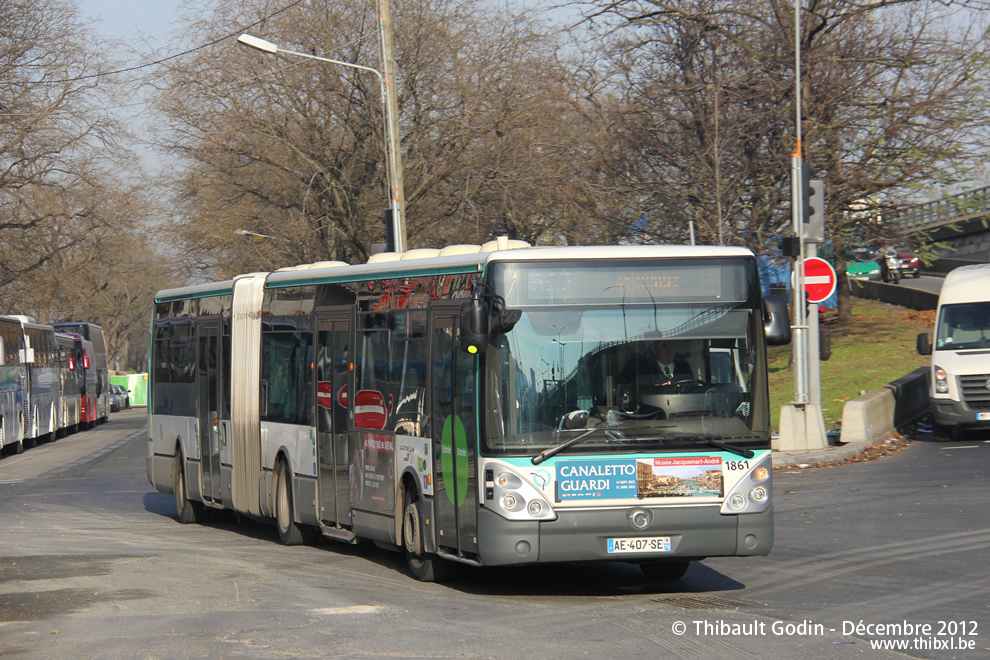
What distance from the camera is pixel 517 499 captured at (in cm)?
931

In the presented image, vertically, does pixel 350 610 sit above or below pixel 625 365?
below

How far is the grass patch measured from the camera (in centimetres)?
2950

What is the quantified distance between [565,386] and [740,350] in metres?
1.39

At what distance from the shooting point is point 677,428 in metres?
9.53

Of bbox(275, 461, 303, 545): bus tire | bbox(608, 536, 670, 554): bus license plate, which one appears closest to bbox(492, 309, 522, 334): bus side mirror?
bbox(608, 536, 670, 554): bus license plate

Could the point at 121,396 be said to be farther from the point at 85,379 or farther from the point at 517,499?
the point at 517,499

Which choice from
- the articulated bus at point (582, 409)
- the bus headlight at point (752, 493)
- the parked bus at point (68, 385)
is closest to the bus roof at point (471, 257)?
the articulated bus at point (582, 409)

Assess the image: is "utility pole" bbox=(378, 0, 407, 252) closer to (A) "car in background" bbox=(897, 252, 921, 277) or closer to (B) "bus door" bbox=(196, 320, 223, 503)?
(B) "bus door" bbox=(196, 320, 223, 503)

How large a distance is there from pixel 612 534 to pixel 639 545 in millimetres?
211

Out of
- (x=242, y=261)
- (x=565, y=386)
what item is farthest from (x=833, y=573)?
(x=242, y=261)

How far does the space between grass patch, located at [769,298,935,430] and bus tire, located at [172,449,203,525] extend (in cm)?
1234

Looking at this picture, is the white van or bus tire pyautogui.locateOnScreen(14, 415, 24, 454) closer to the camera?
the white van

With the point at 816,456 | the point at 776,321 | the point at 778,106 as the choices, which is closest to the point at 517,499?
the point at 776,321

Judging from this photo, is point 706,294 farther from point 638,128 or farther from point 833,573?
point 638,128
